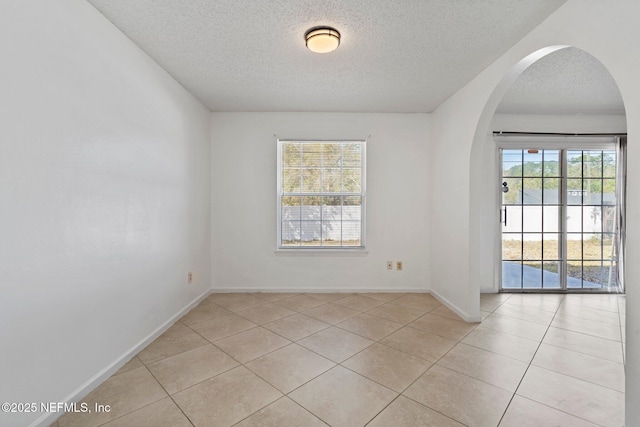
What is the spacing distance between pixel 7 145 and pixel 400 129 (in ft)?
11.7

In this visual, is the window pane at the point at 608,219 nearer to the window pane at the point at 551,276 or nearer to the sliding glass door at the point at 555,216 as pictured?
the sliding glass door at the point at 555,216

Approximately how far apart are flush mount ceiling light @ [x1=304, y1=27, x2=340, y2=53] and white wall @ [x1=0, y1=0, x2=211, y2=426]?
1368 mm

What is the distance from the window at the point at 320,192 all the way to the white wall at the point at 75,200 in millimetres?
1518

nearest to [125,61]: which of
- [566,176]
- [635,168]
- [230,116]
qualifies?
[230,116]

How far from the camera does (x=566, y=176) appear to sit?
3.75m

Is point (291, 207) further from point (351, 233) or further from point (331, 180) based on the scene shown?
point (351, 233)

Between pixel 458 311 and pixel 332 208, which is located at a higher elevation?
pixel 332 208

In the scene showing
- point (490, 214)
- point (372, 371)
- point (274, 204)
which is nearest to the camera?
point (372, 371)

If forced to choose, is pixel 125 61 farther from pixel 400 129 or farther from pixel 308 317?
pixel 400 129

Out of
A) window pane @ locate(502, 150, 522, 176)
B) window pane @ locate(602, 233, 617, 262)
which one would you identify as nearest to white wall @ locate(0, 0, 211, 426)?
window pane @ locate(502, 150, 522, 176)

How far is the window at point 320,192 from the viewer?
362cm

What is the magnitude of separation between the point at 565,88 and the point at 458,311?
8.78 feet

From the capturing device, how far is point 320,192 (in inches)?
143

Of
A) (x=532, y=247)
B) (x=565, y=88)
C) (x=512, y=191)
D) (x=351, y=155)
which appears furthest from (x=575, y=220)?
(x=351, y=155)
